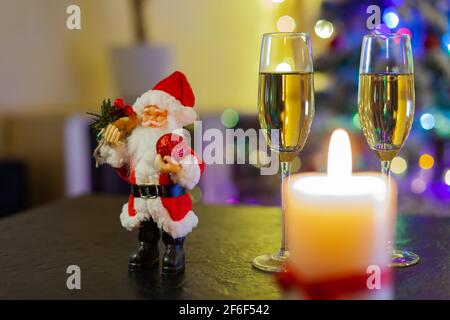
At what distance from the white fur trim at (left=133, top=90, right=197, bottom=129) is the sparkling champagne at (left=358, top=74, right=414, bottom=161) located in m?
0.22

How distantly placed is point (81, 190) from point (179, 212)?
202 centimetres

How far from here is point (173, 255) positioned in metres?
0.72

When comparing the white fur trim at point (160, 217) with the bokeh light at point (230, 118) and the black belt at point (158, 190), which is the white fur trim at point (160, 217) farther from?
the bokeh light at point (230, 118)

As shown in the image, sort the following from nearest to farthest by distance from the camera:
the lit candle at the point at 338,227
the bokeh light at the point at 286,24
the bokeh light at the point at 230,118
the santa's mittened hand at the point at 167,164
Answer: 1. the lit candle at the point at 338,227
2. the santa's mittened hand at the point at 167,164
3. the bokeh light at the point at 230,118
4. the bokeh light at the point at 286,24

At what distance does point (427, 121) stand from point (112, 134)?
6.02 ft

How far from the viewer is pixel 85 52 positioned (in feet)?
10.3

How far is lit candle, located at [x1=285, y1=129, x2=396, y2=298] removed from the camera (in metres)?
0.58

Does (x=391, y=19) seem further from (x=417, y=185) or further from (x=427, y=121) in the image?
(x=417, y=185)

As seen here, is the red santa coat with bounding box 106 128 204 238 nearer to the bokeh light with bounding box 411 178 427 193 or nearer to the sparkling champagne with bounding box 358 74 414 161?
the sparkling champagne with bounding box 358 74 414 161

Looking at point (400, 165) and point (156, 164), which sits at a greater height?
point (156, 164)

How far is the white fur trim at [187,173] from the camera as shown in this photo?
0.72 metres

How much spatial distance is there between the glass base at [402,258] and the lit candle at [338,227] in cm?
16

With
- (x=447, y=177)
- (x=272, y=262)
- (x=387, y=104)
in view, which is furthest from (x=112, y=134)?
(x=447, y=177)

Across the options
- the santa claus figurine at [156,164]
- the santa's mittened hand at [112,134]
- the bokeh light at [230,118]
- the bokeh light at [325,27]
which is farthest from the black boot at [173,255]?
the bokeh light at [230,118]
